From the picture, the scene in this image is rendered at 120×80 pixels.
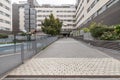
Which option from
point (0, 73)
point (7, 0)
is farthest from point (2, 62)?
point (7, 0)

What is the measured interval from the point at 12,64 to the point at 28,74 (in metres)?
1.55

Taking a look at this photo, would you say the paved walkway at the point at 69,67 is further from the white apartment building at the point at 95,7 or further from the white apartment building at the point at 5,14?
the white apartment building at the point at 5,14

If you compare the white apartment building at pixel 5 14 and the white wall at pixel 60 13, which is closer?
the white apartment building at pixel 5 14

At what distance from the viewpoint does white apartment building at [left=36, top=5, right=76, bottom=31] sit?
12131cm

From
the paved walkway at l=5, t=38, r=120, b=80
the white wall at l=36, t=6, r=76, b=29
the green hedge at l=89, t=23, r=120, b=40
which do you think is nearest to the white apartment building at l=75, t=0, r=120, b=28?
Result: the green hedge at l=89, t=23, r=120, b=40

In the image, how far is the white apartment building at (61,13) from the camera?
12131 cm

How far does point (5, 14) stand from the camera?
80.0 meters

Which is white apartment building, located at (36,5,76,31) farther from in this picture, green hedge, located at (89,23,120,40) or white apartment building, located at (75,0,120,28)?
green hedge, located at (89,23,120,40)

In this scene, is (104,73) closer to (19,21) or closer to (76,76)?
(76,76)

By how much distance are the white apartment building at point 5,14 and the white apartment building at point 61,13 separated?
36.5 meters

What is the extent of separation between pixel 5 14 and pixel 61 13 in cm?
4828

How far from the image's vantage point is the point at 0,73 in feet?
27.5

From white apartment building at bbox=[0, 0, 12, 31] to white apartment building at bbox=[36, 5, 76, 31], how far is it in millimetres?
36508

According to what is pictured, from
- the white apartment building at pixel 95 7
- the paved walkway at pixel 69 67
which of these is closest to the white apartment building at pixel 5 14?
the white apartment building at pixel 95 7
